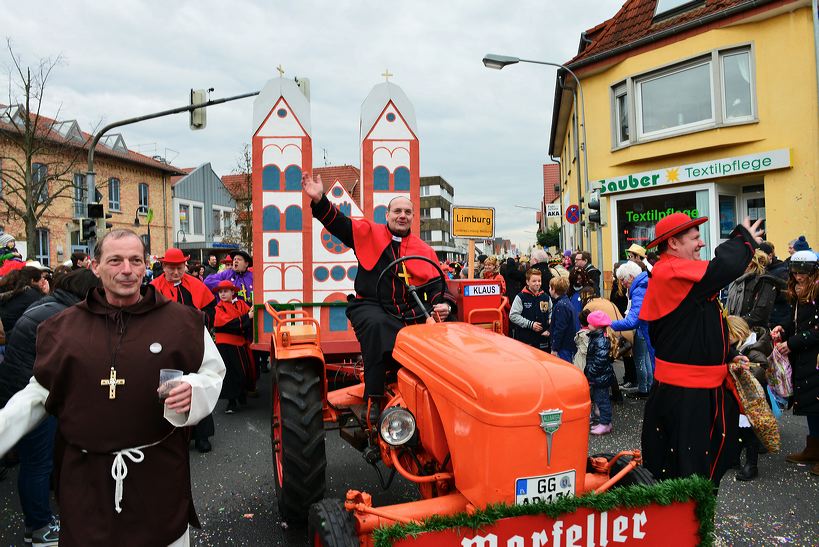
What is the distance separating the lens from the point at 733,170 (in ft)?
37.9

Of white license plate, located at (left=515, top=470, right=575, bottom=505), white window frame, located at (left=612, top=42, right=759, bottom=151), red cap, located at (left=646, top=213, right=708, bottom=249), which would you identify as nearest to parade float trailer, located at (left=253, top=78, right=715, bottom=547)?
white license plate, located at (left=515, top=470, right=575, bottom=505)

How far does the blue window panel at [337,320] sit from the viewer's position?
625 cm

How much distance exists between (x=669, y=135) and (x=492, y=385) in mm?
11768

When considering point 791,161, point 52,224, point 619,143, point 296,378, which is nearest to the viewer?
point 296,378

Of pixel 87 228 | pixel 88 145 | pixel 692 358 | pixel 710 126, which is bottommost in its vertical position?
pixel 692 358

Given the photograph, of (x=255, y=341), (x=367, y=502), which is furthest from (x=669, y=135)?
(x=367, y=502)

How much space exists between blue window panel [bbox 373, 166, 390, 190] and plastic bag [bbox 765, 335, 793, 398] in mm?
3777

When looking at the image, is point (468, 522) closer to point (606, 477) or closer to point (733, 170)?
point (606, 477)

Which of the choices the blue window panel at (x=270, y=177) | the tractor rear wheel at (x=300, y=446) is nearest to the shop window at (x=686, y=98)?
the blue window panel at (x=270, y=177)

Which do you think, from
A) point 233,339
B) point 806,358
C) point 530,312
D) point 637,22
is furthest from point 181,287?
point 637,22

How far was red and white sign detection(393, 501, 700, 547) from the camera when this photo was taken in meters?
2.12

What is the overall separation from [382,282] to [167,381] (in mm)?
1920

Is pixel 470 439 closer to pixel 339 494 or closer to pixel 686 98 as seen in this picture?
pixel 339 494

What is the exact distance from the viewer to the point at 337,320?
20.5 ft
